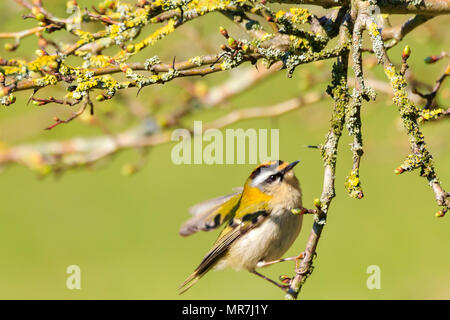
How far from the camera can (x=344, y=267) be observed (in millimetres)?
6535

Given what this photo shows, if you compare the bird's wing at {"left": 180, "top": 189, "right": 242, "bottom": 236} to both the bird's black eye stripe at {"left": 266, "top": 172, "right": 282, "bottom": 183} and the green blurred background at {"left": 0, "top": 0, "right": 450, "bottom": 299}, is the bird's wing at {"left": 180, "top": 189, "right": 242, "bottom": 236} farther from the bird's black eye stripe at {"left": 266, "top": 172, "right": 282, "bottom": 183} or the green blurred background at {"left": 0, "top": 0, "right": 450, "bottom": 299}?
the green blurred background at {"left": 0, "top": 0, "right": 450, "bottom": 299}

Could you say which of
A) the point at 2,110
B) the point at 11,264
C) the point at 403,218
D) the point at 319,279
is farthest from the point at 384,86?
the point at 2,110

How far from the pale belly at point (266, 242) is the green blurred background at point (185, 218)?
1.43 m

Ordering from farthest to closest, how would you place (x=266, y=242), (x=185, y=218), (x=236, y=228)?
1. (x=185, y=218)
2. (x=236, y=228)
3. (x=266, y=242)

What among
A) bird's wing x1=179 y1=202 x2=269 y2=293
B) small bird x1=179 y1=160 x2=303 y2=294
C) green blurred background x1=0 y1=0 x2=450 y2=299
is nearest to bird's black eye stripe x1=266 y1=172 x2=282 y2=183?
small bird x1=179 y1=160 x2=303 y2=294

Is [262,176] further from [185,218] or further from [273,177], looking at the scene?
[185,218]

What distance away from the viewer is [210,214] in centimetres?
360

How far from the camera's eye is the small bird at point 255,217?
3.56 meters

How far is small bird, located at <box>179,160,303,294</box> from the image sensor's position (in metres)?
3.56

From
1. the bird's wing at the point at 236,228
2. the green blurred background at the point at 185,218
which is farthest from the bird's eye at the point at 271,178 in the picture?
the green blurred background at the point at 185,218

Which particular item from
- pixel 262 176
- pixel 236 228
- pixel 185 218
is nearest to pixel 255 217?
pixel 236 228

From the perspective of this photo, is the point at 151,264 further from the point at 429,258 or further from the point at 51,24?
the point at 51,24

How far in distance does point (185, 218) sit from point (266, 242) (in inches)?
160

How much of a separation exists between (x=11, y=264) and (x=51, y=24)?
555 centimetres
